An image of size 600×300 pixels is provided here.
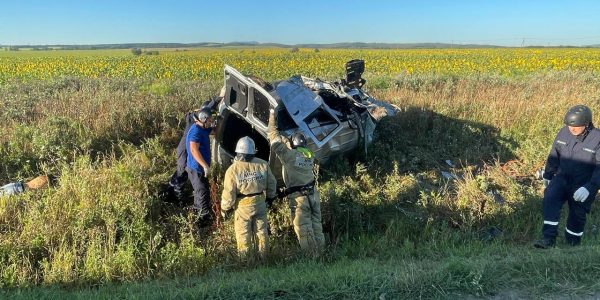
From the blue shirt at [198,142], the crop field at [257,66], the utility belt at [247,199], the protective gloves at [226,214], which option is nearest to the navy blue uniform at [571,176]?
the utility belt at [247,199]

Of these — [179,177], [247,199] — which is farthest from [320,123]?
[179,177]

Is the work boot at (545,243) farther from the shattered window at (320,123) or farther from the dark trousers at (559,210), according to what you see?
the shattered window at (320,123)

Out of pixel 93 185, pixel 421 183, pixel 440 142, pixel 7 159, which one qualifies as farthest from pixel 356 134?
pixel 7 159

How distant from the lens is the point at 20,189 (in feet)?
19.8

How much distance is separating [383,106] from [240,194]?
3.49 metres

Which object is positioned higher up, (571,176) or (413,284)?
(571,176)

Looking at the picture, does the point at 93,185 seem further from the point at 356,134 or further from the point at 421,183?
the point at 421,183

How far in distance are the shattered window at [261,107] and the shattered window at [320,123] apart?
1.96ft

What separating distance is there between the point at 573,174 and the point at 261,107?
13.6 feet

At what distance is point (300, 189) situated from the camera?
5.26 m

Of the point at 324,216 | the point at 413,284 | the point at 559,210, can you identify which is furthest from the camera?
the point at 324,216

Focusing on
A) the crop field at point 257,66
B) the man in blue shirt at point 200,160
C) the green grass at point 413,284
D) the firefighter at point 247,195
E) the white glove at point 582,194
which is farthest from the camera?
the crop field at point 257,66

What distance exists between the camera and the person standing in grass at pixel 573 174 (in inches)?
190

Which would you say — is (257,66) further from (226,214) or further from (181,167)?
(226,214)
